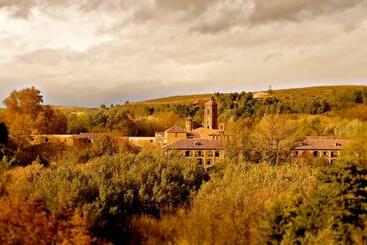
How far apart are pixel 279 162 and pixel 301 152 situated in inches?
400

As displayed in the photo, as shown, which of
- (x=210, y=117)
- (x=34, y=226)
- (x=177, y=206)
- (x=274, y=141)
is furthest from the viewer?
(x=210, y=117)

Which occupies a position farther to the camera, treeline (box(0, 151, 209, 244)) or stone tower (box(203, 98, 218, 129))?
stone tower (box(203, 98, 218, 129))

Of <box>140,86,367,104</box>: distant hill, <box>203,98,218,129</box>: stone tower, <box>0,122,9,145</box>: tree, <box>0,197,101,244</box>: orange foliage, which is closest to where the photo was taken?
<box>0,197,101,244</box>: orange foliage

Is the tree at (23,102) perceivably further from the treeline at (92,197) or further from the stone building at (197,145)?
the treeline at (92,197)

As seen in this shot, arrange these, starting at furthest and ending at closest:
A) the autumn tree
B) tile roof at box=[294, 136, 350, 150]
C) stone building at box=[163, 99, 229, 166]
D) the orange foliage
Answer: the autumn tree
tile roof at box=[294, 136, 350, 150]
stone building at box=[163, 99, 229, 166]
the orange foliage

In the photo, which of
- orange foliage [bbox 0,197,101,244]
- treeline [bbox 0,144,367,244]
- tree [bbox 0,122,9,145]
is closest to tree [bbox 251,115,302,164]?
treeline [bbox 0,144,367,244]

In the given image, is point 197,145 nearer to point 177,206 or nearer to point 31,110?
point 31,110

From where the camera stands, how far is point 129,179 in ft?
121

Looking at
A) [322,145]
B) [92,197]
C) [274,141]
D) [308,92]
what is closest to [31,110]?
[274,141]

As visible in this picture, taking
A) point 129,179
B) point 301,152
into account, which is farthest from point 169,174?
point 301,152

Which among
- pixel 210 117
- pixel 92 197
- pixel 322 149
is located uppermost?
pixel 210 117

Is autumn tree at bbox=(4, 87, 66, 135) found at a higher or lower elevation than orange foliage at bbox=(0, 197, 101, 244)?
higher

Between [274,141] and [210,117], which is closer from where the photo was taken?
[274,141]

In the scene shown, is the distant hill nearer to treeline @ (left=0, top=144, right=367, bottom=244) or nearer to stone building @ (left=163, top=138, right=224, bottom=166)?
stone building @ (left=163, top=138, right=224, bottom=166)
